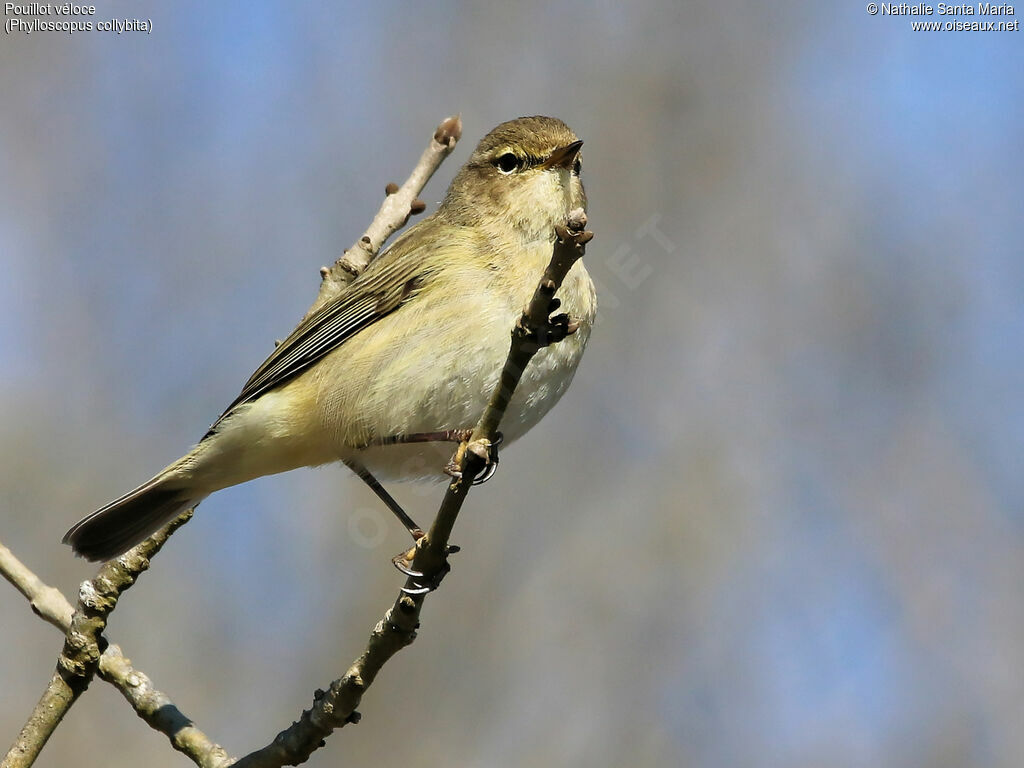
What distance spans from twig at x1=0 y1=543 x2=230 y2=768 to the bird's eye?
99.3 inches

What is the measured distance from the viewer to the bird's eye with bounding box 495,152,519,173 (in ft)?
16.0

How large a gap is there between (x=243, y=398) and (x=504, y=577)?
2.48m

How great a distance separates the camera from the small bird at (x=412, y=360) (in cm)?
418

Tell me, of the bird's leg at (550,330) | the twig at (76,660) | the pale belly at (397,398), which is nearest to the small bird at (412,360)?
the pale belly at (397,398)

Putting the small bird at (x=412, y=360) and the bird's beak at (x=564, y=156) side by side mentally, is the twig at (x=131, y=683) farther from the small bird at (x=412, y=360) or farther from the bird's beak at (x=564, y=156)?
the bird's beak at (x=564, y=156)

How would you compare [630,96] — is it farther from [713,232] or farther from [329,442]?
[329,442]

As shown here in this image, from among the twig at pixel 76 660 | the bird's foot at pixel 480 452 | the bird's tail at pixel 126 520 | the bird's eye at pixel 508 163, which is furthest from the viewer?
the bird's eye at pixel 508 163

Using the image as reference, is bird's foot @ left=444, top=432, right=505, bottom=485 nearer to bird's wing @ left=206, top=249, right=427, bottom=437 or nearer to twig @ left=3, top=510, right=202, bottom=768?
twig @ left=3, top=510, right=202, bottom=768

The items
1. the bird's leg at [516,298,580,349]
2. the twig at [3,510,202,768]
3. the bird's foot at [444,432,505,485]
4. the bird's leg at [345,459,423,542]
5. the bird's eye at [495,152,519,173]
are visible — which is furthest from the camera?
the bird's eye at [495,152,519,173]

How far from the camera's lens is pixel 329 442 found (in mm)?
4555

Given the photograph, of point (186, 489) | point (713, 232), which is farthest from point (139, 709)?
point (713, 232)

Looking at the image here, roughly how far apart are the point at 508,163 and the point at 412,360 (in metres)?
1.16

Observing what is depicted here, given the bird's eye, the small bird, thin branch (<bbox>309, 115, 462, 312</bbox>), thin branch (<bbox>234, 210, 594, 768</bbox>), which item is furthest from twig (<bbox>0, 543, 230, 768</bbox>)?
the bird's eye

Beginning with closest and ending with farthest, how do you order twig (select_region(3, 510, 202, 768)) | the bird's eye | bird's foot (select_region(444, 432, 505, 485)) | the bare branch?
bird's foot (select_region(444, 432, 505, 485))
twig (select_region(3, 510, 202, 768))
the bare branch
the bird's eye
